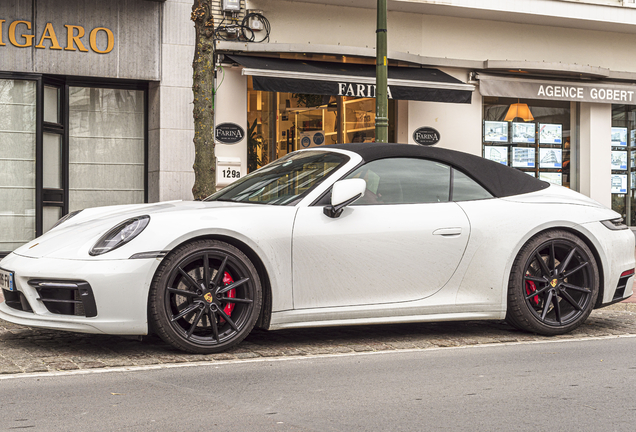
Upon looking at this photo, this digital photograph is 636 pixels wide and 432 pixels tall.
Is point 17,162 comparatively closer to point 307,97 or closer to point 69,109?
point 69,109

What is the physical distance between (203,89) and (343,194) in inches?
158

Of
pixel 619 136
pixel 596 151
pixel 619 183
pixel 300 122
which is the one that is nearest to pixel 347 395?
pixel 300 122

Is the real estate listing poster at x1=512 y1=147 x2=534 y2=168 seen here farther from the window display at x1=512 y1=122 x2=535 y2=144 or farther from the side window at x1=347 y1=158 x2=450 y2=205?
the side window at x1=347 y1=158 x2=450 y2=205

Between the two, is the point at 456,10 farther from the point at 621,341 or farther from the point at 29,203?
the point at 621,341

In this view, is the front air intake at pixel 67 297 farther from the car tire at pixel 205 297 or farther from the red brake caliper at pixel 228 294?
the red brake caliper at pixel 228 294

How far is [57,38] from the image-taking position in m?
12.2

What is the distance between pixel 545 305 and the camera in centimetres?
607

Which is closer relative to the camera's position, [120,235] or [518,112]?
[120,235]

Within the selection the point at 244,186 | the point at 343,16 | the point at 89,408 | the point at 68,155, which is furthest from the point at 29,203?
the point at 89,408

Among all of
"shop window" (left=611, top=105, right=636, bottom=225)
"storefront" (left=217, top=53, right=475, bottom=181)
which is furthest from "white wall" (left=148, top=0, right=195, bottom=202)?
"shop window" (left=611, top=105, right=636, bottom=225)

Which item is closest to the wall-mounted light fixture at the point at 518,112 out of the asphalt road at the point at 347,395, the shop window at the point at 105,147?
the shop window at the point at 105,147

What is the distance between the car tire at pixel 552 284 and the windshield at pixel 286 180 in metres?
1.61

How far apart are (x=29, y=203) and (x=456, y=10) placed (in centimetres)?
→ 830

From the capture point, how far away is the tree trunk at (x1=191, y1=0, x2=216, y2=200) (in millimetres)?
8781
